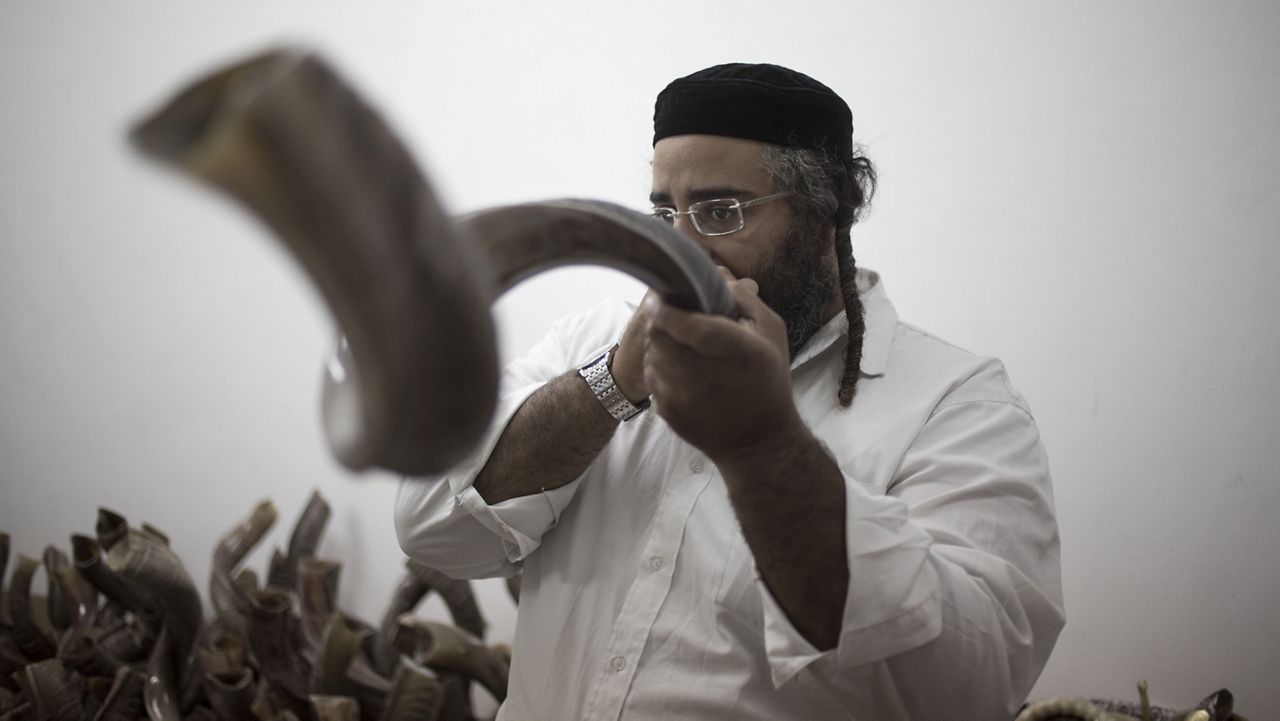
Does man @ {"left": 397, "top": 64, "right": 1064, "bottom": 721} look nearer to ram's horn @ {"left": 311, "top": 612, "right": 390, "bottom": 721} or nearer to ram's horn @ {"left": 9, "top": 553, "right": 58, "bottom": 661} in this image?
ram's horn @ {"left": 311, "top": 612, "right": 390, "bottom": 721}

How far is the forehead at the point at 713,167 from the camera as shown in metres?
1.36

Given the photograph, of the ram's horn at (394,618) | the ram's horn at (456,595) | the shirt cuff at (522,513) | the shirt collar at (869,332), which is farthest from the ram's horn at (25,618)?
the shirt collar at (869,332)

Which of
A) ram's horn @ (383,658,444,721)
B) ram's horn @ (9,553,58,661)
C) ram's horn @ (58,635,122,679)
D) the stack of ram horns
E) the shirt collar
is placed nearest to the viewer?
the shirt collar

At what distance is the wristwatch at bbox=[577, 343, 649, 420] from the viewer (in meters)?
1.19

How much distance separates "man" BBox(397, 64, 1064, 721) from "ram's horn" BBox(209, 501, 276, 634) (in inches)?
59.3

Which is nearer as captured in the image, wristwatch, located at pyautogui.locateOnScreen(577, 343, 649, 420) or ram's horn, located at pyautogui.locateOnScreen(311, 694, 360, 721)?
wristwatch, located at pyautogui.locateOnScreen(577, 343, 649, 420)

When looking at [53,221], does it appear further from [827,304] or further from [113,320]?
→ [827,304]

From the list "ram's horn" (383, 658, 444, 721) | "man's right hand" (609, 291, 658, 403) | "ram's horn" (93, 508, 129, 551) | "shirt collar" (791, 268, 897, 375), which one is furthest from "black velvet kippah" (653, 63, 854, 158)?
"ram's horn" (93, 508, 129, 551)

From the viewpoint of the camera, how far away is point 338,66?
16.7 inches

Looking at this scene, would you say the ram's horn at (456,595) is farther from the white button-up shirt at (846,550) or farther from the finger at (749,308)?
the finger at (749,308)

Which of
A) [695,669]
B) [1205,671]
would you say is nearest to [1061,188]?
[1205,671]

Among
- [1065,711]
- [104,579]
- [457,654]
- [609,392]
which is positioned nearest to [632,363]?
[609,392]

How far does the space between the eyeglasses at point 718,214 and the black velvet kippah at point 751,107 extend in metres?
0.11

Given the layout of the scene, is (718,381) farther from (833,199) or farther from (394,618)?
(394,618)
